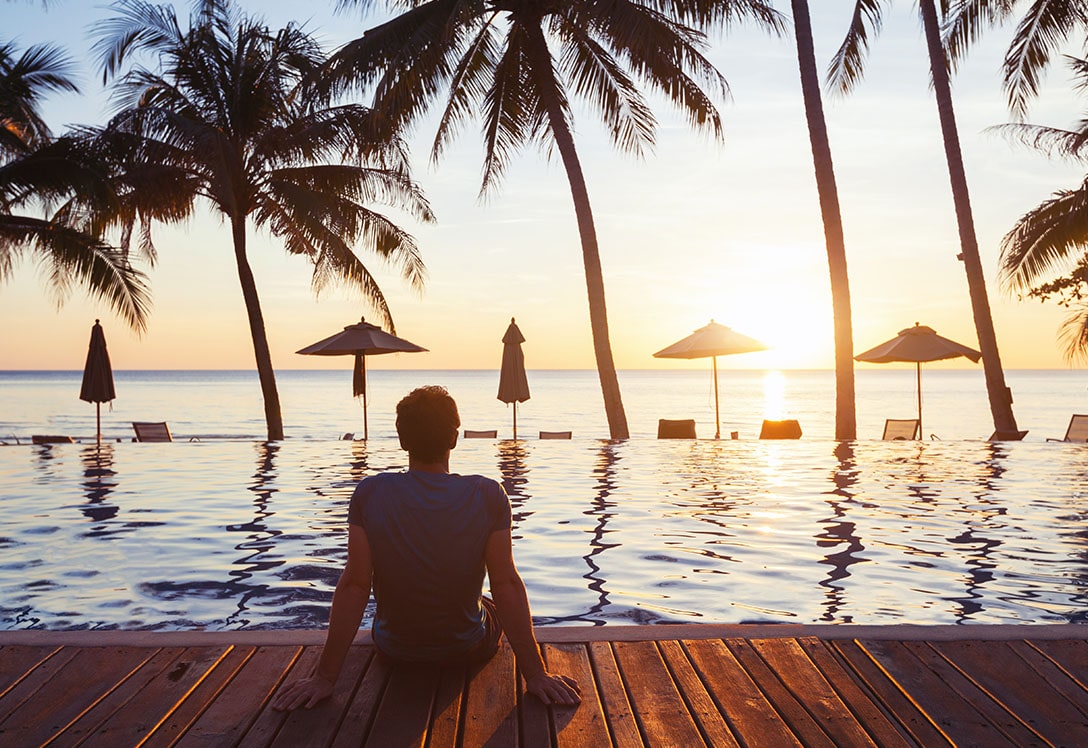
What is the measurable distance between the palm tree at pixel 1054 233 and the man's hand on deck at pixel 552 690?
19.7 meters

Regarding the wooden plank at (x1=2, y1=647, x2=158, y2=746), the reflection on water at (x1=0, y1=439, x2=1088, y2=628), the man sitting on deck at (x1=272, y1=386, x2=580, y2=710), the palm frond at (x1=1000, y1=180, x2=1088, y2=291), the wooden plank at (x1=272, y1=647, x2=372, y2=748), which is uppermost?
the palm frond at (x1=1000, y1=180, x2=1088, y2=291)

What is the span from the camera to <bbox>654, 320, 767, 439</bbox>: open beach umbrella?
72.3ft

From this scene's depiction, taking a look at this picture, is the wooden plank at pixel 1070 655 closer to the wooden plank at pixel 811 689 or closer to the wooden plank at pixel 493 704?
the wooden plank at pixel 811 689

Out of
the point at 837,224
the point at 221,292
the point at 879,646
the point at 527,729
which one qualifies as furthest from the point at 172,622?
the point at 221,292

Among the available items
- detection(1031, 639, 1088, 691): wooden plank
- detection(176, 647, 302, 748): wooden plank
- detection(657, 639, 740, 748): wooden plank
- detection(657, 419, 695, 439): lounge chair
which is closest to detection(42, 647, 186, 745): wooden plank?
detection(176, 647, 302, 748): wooden plank

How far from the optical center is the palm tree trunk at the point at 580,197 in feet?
59.5

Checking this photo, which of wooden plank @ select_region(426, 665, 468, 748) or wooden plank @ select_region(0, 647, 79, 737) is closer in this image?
wooden plank @ select_region(426, 665, 468, 748)

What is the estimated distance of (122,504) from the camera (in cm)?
1014

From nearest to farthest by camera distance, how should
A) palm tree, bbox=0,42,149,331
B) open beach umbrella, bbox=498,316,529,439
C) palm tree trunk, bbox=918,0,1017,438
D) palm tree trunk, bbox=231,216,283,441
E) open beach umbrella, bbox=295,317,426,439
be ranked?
palm tree, bbox=0,42,149,331, palm tree trunk, bbox=918,0,1017,438, open beach umbrella, bbox=498,316,529,439, palm tree trunk, bbox=231,216,283,441, open beach umbrella, bbox=295,317,426,439

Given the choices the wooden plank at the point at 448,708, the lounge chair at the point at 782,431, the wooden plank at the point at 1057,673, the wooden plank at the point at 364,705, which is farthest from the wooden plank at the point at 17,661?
the lounge chair at the point at 782,431

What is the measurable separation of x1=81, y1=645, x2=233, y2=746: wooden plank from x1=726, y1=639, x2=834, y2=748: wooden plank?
227 cm

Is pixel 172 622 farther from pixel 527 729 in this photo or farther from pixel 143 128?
pixel 143 128

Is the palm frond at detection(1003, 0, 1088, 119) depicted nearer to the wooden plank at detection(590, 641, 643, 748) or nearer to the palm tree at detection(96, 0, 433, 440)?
the palm tree at detection(96, 0, 433, 440)

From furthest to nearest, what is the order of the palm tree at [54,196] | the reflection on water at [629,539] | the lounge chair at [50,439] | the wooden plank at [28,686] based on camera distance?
the lounge chair at [50,439] → the palm tree at [54,196] → the reflection on water at [629,539] → the wooden plank at [28,686]
